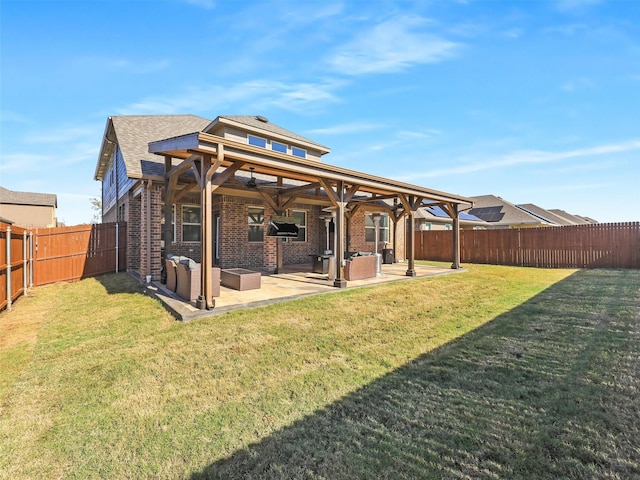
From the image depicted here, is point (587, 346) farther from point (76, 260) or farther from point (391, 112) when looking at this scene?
point (76, 260)

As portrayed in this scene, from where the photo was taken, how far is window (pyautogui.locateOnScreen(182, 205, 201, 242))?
11.2 metres

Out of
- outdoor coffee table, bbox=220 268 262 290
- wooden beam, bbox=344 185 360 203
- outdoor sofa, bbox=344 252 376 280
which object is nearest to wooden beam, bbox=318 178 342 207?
wooden beam, bbox=344 185 360 203

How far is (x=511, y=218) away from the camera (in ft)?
94.8

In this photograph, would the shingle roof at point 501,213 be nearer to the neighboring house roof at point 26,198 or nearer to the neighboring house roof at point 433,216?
the neighboring house roof at point 433,216

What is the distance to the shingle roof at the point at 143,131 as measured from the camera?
376 inches

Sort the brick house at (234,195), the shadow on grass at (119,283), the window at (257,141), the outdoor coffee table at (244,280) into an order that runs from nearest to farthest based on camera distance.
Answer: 1. the brick house at (234,195)
2. the outdoor coffee table at (244,280)
3. the shadow on grass at (119,283)
4. the window at (257,141)

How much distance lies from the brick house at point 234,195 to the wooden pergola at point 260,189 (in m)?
0.03

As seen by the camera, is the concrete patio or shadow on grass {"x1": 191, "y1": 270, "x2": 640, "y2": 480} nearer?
shadow on grass {"x1": 191, "y1": 270, "x2": 640, "y2": 480}

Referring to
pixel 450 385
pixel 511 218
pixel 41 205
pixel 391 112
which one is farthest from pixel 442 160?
pixel 41 205

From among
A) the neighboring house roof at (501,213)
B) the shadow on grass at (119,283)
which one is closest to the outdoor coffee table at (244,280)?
the shadow on grass at (119,283)

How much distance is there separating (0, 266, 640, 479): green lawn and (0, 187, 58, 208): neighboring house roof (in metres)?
32.0

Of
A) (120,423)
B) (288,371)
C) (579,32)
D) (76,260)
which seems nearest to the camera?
(120,423)

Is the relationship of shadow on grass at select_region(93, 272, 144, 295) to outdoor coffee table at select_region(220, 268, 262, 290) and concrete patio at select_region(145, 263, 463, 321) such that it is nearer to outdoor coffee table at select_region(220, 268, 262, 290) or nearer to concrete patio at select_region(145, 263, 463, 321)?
concrete patio at select_region(145, 263, 463, 321)

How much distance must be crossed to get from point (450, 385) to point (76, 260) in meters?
12.2
